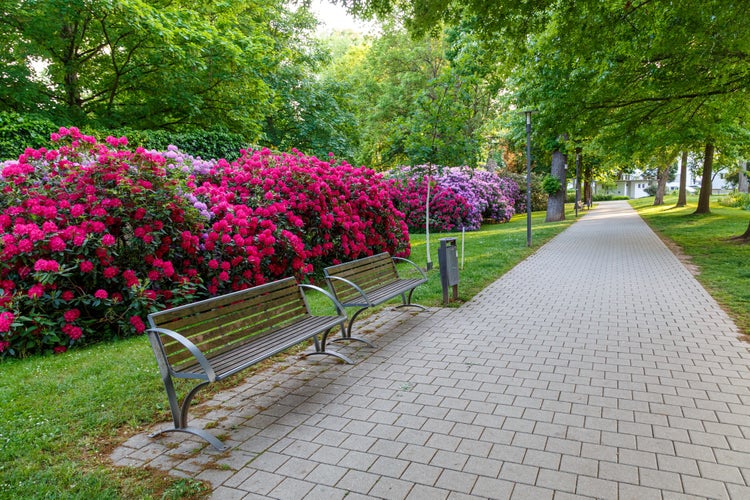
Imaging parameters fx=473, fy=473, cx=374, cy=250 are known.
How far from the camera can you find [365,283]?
6.23 meters

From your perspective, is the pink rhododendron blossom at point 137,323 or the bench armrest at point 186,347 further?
the pink rhododendron blossom at point 137,323

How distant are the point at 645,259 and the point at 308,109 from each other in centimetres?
1585

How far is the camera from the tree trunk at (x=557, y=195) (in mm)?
24922

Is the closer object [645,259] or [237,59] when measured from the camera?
[645,259]

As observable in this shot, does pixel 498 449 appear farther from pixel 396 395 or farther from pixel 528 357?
pixel 528 357

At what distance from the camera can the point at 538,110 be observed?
14.2 meters

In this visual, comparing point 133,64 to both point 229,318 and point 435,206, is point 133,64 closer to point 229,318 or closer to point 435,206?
point 435,206

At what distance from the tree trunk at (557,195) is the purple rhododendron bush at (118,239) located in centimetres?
1992

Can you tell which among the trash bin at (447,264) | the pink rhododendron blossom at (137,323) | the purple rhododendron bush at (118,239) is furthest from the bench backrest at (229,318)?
the trash bin at (447,264)

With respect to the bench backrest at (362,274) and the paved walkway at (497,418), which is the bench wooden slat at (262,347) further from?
the bench backrest at (362,274)

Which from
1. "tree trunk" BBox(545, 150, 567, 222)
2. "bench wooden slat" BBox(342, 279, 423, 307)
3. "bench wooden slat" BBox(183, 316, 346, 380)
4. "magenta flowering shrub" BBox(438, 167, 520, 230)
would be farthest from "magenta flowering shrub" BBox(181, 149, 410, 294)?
"tree trunk" BBox(545, 150, 567, 222)

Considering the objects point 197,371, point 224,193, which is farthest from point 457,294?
point 197,371

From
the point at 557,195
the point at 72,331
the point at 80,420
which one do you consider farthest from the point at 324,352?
the point at 557,195

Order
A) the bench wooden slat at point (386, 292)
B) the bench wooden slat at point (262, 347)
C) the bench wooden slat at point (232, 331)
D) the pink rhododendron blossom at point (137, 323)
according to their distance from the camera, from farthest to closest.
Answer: the pink rhododendron blossom at point (137, 323), the bench wooden slat at point (386, 292), the bench wooden slat at point (232, 331), the bench wooden slat at point (262, 347)
